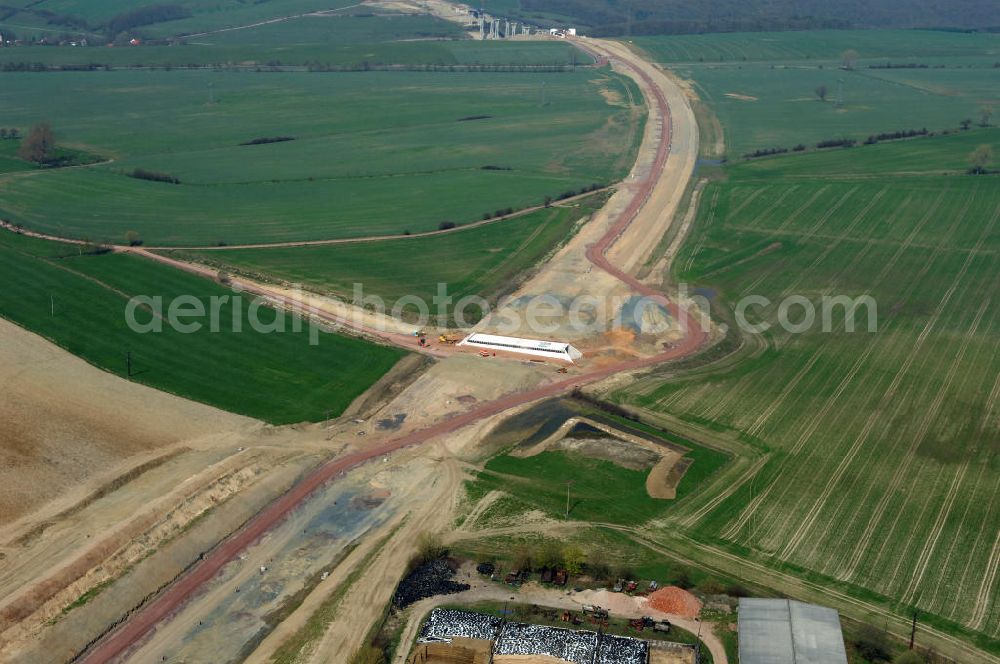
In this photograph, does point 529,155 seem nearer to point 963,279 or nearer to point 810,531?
point 963,279

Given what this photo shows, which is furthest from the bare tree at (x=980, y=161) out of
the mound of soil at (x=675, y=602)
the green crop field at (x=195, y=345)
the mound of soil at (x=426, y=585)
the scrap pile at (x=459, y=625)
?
the scrap pile at (x=459, y=625)

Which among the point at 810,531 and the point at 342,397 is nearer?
the point at 810,531

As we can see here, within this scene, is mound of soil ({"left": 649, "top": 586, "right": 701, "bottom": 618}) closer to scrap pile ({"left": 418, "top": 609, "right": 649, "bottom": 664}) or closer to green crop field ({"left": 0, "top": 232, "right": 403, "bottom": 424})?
scrap pile ({"left": 418, "top": 609, "right": 649, "bottom": 664})

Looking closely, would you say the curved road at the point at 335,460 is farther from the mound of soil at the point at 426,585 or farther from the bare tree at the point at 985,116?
the bare tree at the point at 985,116

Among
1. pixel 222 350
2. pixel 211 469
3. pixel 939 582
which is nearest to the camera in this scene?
pixel 939 582

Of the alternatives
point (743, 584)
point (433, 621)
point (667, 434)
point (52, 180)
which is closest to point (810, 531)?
point (743, 584)

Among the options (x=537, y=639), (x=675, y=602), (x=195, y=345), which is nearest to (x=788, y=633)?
(x=675, y=602)
